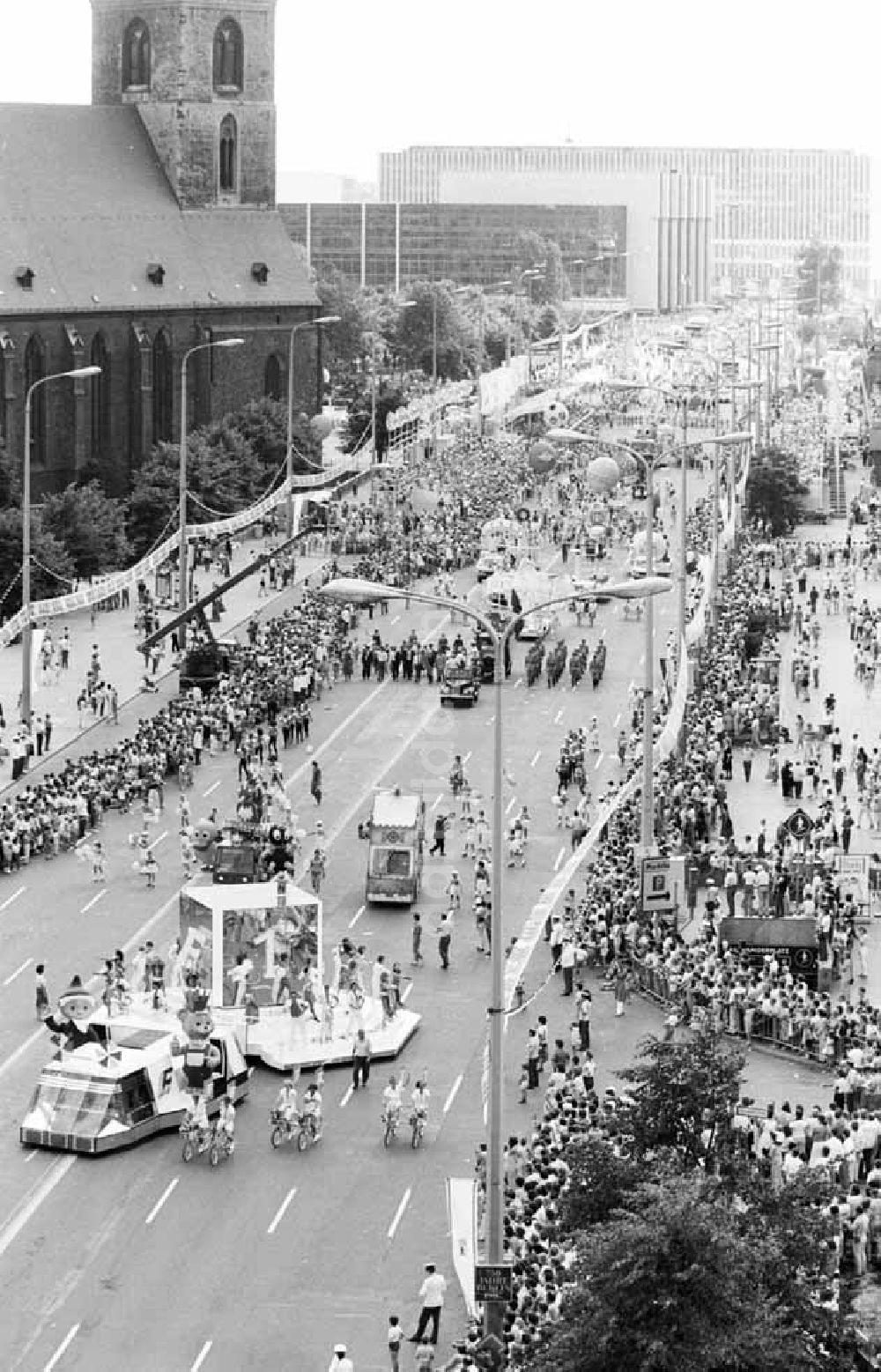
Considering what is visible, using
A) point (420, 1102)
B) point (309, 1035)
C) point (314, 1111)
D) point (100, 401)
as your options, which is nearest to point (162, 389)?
point (100, 401)

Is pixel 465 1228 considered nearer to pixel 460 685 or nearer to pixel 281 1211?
pixel 281 1211

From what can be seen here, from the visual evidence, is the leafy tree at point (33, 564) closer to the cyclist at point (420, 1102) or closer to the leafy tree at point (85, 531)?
the leafy tree at point (85, 531)

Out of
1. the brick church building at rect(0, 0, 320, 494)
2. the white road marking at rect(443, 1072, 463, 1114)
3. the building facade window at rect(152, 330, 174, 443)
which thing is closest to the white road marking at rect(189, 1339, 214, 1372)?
the white road marking at rect(443, 1072, 463, 1114)

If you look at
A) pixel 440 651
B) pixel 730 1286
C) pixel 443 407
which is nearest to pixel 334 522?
pixel 440 651

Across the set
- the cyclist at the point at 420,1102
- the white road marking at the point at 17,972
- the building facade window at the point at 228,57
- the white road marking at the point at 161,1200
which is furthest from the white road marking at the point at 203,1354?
the building facade window at the point at 228,57

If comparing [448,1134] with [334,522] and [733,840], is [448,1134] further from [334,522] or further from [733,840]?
[334,522]
